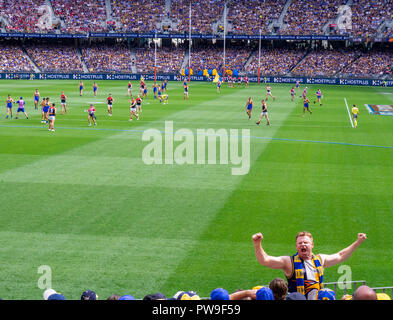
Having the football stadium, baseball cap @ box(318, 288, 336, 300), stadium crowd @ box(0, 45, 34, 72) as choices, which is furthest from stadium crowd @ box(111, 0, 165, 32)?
baseball cap @ box(318, 288, 336, 300)

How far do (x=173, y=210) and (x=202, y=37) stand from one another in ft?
244

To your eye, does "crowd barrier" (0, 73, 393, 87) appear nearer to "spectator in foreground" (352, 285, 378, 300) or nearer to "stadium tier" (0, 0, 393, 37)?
"stadium tier" (0, 0, 393, 37)

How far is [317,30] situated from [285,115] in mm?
49059

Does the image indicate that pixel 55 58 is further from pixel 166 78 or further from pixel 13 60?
pixel 166 78

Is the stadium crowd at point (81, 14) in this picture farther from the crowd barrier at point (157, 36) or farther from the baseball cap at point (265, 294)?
the baseball cap at point (265, 294)

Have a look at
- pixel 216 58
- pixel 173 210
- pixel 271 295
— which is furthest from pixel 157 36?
pixel 271 295

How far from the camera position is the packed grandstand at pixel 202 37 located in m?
83.2

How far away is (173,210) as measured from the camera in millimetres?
15852

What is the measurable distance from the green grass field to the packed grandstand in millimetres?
56244

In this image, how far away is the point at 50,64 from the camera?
286 feet

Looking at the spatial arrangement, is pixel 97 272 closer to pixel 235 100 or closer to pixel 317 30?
pixel 235 100

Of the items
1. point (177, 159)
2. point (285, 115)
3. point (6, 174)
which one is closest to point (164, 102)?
point (285, 115)

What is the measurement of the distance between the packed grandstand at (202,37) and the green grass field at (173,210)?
56244 mm
